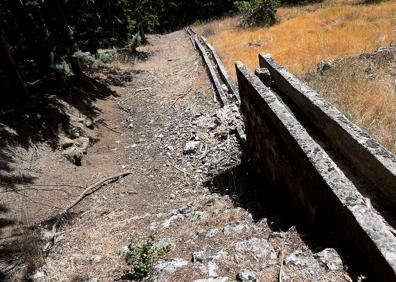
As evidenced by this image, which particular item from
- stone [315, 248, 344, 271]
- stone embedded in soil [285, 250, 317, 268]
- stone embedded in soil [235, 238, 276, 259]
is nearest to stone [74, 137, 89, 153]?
stone embedded in soil [235, 238, 276, 259]

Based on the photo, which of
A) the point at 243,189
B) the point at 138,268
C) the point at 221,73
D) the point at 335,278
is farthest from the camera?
the point at 221,73

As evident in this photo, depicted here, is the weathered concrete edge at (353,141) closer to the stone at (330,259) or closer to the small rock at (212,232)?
the stone at (330,259)

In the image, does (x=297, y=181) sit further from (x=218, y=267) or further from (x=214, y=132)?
(x=214, y=132)

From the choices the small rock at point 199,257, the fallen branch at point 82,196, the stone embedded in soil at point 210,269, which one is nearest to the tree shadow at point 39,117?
the fallen branch at point 82,196

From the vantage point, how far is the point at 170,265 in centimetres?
404

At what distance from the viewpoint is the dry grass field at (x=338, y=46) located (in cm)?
726

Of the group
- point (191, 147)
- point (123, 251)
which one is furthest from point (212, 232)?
point (191, 147)

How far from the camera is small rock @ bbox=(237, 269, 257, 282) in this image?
10.9 feet

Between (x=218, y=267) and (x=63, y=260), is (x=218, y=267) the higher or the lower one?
the higher one

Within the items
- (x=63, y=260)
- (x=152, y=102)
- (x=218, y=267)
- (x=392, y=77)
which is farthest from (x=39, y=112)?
(x=392, y=77)

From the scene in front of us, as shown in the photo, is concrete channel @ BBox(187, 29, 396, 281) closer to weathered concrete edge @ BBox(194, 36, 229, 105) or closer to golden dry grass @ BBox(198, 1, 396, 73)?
weathered concrete edge @ BBox(194, 36, 229, 105)

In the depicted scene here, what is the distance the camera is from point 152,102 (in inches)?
493

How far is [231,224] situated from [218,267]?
1.13 meters

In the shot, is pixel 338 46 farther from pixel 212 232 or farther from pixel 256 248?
pixel 256 248
